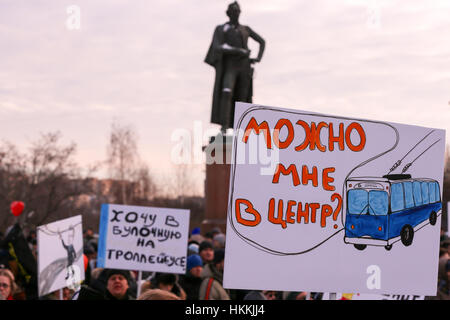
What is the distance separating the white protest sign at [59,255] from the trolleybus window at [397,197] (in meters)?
3.87

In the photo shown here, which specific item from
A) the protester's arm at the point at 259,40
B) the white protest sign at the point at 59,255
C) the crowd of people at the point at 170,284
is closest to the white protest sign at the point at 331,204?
the crowd of people at the point at 170,284

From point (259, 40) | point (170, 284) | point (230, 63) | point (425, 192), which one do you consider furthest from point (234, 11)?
point (425, 192)

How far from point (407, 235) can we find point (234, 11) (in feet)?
37.1

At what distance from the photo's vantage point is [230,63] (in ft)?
51.4

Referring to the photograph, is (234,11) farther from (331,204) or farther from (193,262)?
(331,204)

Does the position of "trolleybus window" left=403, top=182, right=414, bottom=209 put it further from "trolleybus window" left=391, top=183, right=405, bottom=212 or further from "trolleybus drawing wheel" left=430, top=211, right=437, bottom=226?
"trolleybus drawing wheel" left=430, top=211, right=437, bottom=226

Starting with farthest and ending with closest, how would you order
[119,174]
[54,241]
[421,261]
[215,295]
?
1. [119,174]
2. [54,241]
3. [215,295]
4. [421,261]

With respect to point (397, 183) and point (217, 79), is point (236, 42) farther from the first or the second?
point (397, 183)

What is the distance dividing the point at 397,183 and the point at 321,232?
1.82ft

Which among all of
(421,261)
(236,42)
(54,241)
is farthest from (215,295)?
(236,42)

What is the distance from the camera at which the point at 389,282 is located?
4129mm

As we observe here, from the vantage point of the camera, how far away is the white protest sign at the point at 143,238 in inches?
305

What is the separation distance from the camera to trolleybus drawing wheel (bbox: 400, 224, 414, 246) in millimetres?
4223

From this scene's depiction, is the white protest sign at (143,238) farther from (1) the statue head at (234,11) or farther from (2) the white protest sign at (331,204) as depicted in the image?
(1) the statue head at (234,11)
